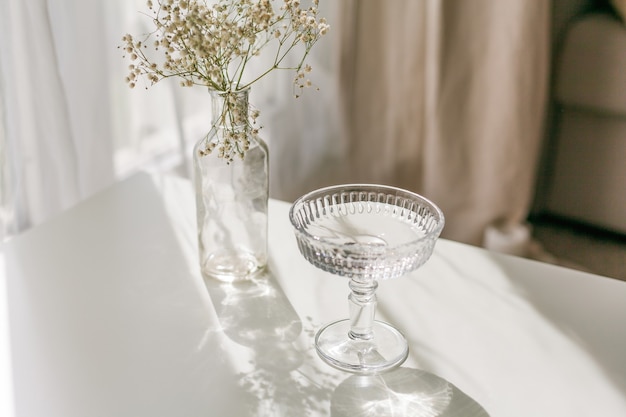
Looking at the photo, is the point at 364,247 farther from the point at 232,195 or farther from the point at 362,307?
the point at 232,195

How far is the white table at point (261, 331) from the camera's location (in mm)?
735

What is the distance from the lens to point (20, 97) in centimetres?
142

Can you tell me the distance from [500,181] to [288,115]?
2.02ft

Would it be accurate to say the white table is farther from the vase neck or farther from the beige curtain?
the beige curtain

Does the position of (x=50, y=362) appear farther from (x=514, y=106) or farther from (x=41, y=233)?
(x=514, y=106)

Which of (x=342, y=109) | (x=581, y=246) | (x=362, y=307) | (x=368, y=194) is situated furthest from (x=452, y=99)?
(x=362, y=307)

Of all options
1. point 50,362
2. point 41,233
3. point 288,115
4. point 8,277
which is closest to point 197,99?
point 288,115

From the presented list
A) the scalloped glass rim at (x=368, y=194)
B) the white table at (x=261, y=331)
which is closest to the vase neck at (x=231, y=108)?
the scalloped glass rim at (x=368, y=194)

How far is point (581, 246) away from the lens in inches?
84.4

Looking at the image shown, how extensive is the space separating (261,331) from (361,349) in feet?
0.38

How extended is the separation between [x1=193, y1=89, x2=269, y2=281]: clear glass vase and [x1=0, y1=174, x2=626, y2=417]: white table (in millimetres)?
35

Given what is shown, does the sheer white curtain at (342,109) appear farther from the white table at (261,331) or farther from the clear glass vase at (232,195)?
the clear glass vase at (232,195)

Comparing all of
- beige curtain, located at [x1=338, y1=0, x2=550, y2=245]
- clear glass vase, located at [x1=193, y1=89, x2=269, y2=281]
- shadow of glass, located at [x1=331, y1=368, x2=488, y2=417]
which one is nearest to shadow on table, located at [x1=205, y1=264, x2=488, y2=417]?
shadow of glass, located at [x1=331, y1=368, x2=488, y2=417]

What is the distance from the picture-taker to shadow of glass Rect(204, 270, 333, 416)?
2.39 feet
